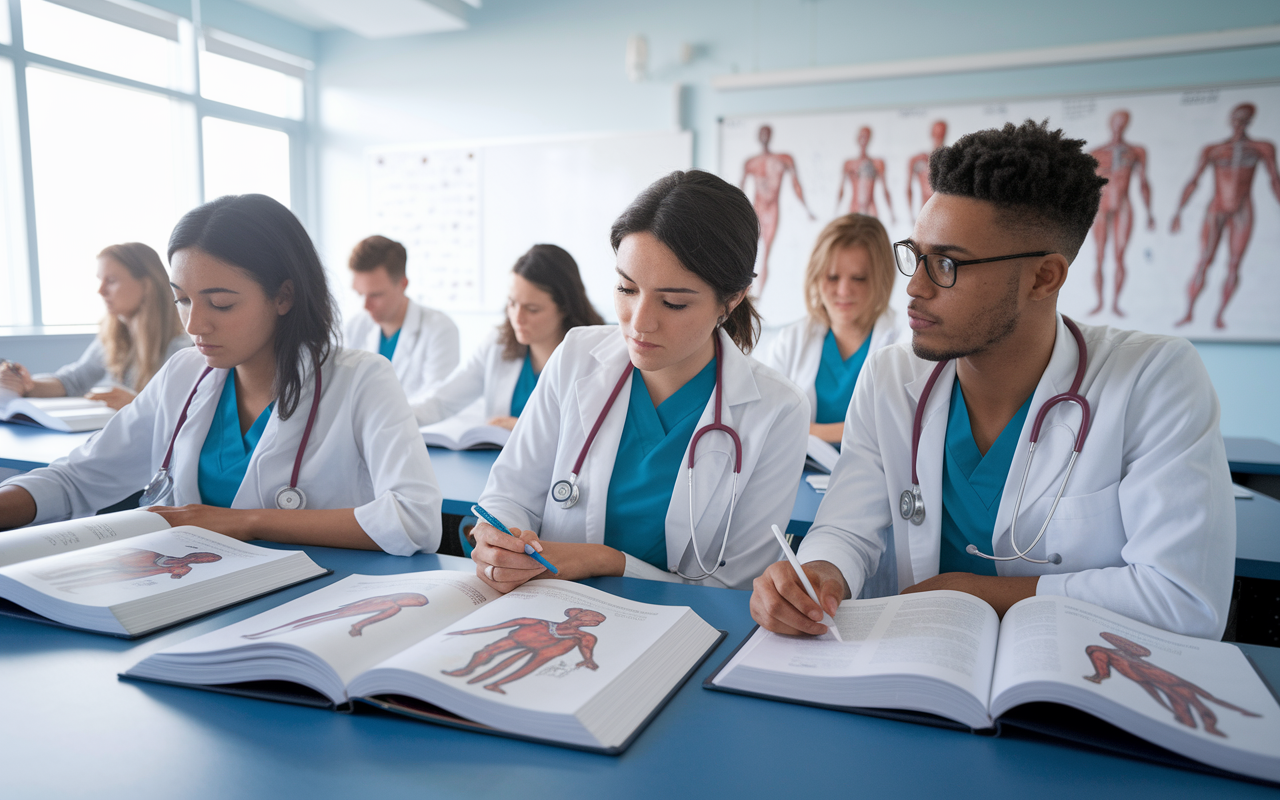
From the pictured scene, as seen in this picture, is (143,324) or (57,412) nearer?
(57,412)

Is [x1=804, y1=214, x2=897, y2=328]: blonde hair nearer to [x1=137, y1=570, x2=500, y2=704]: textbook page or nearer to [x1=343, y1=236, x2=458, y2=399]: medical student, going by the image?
[x1=343, y1=236, x2=458, y2=399]: medical student

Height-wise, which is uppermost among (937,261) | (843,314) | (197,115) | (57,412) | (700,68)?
(700,68)

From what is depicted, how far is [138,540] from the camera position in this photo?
1.17 metres

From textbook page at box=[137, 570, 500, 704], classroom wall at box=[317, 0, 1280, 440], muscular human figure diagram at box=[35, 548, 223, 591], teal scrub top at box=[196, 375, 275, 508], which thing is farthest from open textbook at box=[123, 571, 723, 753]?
classroom wall at box=[317, 0, 1280, 440]

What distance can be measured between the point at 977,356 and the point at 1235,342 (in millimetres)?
3329

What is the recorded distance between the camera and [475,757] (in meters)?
0.69

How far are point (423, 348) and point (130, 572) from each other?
2889 millimetres

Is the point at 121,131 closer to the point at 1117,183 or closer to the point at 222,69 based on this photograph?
the point at 222,69

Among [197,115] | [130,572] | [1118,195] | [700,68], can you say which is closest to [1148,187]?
[1118,195]

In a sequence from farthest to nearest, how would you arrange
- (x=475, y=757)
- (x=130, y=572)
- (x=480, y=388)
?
1. (x=480, y=388)
2. (x=130, y=572)
3. (x=475, y=757)

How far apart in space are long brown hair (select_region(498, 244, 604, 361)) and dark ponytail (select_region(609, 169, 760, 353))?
1539mm

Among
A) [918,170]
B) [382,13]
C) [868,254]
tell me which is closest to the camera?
[868,254]

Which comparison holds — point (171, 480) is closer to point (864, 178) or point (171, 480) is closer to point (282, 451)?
point (282, 451)

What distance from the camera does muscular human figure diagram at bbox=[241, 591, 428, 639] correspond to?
849 mm
